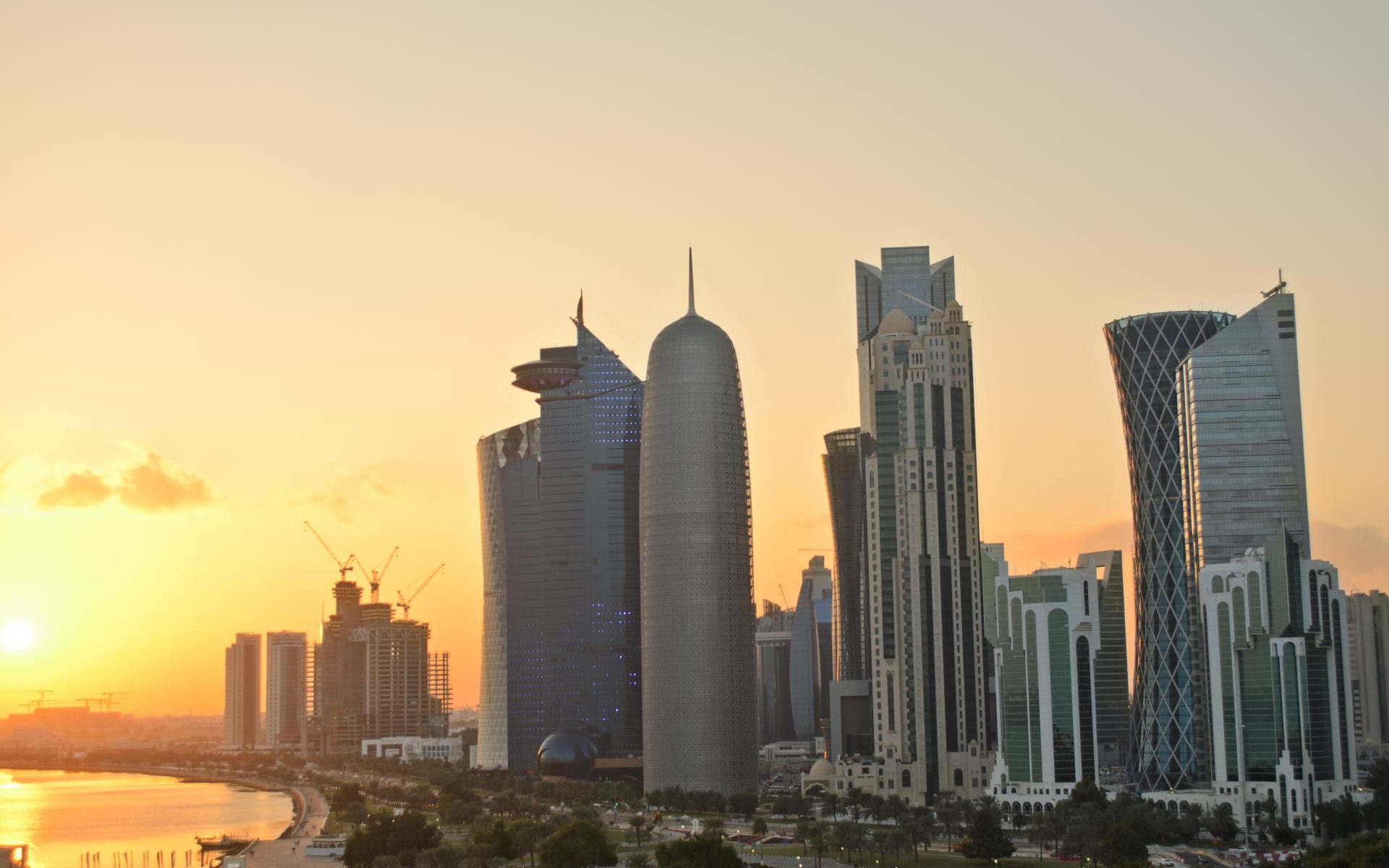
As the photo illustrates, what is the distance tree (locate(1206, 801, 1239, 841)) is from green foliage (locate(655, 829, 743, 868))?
204ft

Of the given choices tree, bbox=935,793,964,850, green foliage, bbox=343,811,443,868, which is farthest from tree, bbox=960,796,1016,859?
green foliage, bbox=343,811,443,868

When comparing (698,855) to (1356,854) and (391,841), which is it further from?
(1356,854)

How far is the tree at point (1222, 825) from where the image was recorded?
17700 centimetres

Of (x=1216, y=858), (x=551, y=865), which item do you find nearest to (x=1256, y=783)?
(x=1216, y=858)

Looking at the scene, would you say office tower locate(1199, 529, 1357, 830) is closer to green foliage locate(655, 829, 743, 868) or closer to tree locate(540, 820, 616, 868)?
green foliage locate(655, 829, 743, 868)

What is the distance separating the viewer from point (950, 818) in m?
177

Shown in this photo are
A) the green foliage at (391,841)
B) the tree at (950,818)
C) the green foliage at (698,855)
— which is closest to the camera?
the green foliage at (698,855)

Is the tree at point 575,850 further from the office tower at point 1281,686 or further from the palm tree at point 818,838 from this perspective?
the office tower at point 1281,686

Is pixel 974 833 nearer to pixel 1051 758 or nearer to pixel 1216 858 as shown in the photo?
pixel 1216 858

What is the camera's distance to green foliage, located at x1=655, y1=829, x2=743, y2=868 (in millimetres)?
134650

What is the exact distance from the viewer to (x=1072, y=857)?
158000mm

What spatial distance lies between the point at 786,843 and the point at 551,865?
1586 inches

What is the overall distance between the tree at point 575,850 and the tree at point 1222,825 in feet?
216

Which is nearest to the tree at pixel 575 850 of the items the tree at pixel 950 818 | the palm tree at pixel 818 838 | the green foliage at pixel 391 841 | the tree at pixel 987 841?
the green foliage at pixel 391 841
